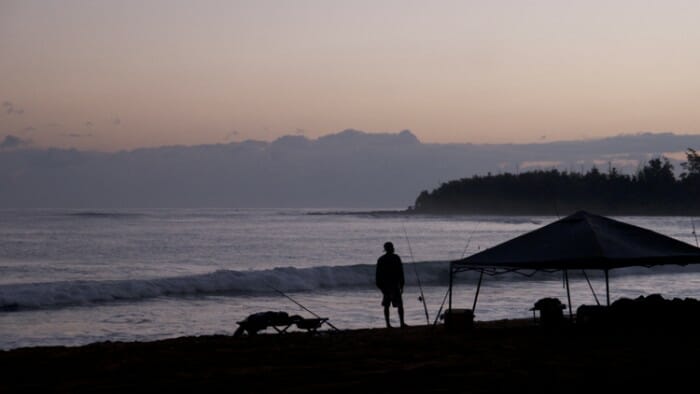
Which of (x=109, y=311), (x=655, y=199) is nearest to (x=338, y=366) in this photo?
(x=109, y=311)

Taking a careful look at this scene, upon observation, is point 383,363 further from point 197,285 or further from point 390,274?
point 197,285

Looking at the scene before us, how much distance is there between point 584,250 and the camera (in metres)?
12.9

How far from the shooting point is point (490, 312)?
66.9ft

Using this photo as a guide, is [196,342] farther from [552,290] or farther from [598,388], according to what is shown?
[552,290]

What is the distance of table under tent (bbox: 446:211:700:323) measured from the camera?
1285 cm

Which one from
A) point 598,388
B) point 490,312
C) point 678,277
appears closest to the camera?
point 598,388

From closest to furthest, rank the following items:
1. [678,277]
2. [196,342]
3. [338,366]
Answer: [338,366] → [196,342] → [678,277]

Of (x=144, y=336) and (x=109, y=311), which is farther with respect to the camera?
(x=109, y=311)

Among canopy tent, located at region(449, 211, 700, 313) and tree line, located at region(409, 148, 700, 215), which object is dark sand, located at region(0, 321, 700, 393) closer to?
canopy tent, located at region(449, 211, 700, 313)

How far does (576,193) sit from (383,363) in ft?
461

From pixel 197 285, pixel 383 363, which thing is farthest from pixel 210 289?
pixel 383 363

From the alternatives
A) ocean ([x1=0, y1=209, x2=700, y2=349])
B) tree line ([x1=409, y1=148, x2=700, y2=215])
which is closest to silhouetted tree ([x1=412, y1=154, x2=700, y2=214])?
tree line ([x1=409, y1=148, x2=700, y2=215])

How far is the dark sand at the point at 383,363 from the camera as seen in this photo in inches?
356

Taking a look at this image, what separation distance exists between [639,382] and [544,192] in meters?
157
